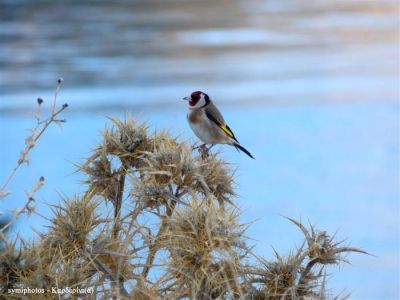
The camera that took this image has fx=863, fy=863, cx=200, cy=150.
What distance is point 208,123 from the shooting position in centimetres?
498

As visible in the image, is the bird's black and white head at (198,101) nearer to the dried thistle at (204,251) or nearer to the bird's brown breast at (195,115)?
the bird's brown breast at (195,115)

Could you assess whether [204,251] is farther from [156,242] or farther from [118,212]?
[118,212]

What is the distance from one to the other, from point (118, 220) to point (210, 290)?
52cm

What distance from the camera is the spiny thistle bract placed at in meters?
2.31

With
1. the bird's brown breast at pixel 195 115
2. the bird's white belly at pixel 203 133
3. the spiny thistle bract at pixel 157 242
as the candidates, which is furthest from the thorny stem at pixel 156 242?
the bird's brown breast at pixel 195 115

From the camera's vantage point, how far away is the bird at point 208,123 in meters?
4.94

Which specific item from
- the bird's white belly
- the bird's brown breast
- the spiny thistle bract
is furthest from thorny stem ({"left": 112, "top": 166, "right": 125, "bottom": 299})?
the bird's brown breast

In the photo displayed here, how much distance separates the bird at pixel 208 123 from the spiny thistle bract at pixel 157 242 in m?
2.06

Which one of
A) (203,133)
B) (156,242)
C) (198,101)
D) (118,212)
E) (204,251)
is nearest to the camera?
(204,251)

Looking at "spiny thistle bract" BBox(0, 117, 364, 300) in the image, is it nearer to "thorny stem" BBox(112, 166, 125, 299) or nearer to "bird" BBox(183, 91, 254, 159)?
"thorny stem" BBox(112, 166, 125, 299)

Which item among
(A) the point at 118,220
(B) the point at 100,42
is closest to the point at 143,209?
(A) the point at 118,220

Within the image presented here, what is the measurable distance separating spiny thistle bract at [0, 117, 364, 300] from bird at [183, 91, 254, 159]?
6.77 ft

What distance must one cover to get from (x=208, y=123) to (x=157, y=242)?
2.47 meters

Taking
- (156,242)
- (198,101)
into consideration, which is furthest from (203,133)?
(156,242)
